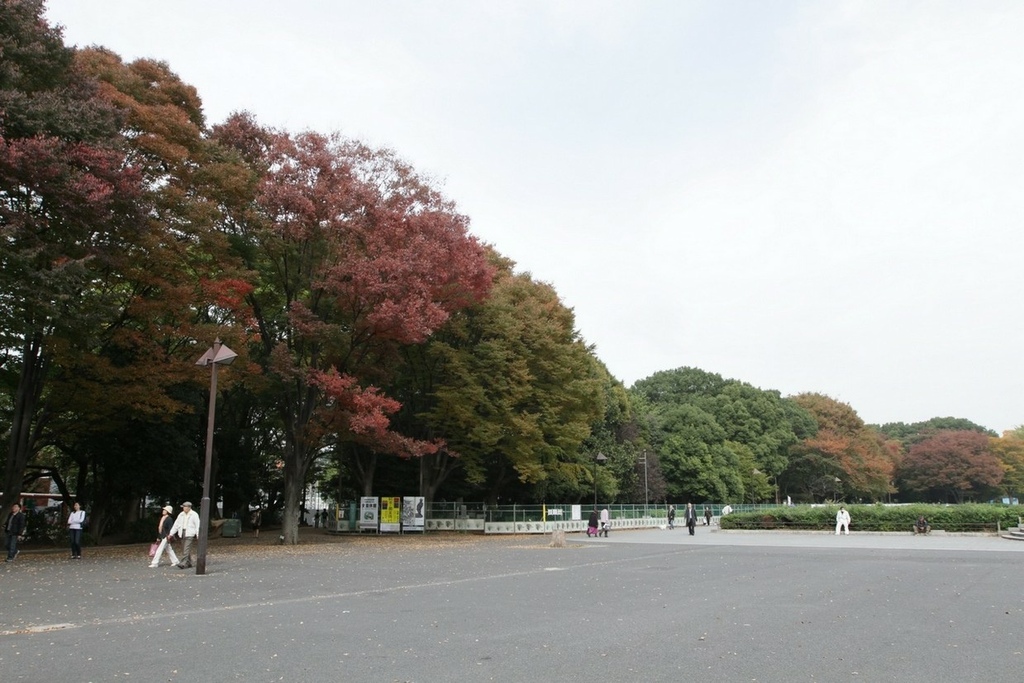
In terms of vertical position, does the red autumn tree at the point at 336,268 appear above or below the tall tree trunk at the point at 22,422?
above

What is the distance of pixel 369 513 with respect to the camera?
116ft

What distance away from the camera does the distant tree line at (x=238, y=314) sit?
60.8ft

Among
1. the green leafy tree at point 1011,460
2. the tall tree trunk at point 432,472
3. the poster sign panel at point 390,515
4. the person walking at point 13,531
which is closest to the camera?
the person walking at point 13,531

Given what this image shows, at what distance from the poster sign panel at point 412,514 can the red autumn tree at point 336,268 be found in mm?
5154

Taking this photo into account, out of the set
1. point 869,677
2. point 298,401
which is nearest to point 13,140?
point 298,401

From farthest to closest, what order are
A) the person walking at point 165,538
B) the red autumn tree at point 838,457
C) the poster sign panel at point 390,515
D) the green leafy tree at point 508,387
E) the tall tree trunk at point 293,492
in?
the red autumn tree at point 838,457, the green leafy tree at point 508,387, the poster sign panel at point 390,515, the tall tree trunk at point 293,492, the person walking at point 165,538

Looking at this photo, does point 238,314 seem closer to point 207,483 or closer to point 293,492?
point 293,492

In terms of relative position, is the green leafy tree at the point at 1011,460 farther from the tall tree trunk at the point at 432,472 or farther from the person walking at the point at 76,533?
the person walking at the point at 76,533

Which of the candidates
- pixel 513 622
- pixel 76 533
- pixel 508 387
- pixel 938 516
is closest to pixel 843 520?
pixel 938 516

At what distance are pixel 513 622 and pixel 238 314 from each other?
1939 centimetres

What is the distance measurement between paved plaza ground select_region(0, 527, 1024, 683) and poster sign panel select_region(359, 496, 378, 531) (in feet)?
53.3

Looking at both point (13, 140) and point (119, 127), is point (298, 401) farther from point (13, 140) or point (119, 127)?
point (13, 140)

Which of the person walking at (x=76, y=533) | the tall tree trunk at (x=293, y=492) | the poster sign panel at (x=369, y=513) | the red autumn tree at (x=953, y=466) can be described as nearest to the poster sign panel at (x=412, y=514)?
the poster sign panel at (x=369, y=513)

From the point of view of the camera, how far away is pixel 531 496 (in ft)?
155
